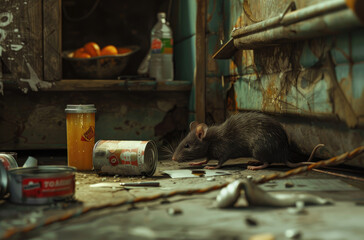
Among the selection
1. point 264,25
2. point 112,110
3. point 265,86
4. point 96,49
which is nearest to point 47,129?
point 112,110

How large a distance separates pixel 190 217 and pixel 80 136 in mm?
1710

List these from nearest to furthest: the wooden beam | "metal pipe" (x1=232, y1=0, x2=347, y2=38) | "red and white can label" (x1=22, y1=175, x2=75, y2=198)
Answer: "red and white can label" (x1=22, y1=175, x2=75, y2=198) < "metal pipe" (x1=232, y1=0, x2=347, y2=38) < the wooden beam

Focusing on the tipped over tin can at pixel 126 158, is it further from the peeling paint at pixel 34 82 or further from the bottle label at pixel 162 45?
the bottle label at pixel 162 45

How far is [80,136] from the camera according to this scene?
344 centimetres

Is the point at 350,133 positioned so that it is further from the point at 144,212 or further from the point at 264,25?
the point at 144,212

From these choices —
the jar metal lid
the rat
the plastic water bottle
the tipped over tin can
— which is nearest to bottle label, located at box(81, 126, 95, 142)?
the jar metal lid

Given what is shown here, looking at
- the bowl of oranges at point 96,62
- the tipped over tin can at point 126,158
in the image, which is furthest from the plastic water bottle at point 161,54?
the tipped over tin can at point 126,158

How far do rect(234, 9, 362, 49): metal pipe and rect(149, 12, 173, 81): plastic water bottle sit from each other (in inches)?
64.1

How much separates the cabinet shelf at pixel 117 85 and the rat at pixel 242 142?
3.66 ft

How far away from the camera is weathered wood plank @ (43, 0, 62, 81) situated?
4.49 metres

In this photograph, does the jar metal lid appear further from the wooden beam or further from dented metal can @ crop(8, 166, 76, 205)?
the wooden beam

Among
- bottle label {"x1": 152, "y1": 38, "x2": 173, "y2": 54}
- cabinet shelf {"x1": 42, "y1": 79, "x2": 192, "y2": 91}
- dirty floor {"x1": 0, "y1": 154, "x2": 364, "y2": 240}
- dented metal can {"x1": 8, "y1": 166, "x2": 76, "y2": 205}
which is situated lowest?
dirty floor {"x1": 0, "y1": 154, "x2": 364, "y2": 240}

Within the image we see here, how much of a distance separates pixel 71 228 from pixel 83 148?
1.70 metres

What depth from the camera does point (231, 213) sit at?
78.7 inches
